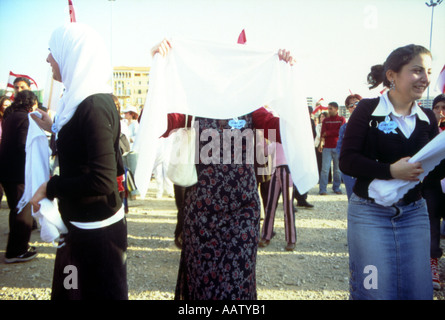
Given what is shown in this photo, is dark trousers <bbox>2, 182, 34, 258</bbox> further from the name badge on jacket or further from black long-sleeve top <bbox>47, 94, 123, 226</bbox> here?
the name badge on jacket

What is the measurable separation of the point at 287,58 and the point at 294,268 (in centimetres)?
262

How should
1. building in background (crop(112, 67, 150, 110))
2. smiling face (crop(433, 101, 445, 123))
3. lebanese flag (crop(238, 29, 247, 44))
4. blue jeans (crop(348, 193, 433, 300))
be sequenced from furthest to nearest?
building in background (crop(112, 67, 150, 110))
smiling face (crop(433, 101, 445, 123))
lebanese flag (crop(238, 29, 247, 44))
blue jeans (crop(348, 193, 433, 300))

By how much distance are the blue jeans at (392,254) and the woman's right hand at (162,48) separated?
164 cm

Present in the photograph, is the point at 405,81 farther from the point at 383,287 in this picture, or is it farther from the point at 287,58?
the point at 383,287

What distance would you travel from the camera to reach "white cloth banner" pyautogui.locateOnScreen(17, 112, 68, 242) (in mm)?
1696

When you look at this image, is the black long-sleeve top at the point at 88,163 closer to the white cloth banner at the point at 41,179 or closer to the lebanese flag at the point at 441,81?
the white cloth banner at the point at 41,179

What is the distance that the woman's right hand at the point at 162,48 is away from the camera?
2.14 m

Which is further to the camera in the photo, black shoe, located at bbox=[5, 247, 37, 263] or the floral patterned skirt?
black shoe, located at bbox=[5, 247, 37, 263]

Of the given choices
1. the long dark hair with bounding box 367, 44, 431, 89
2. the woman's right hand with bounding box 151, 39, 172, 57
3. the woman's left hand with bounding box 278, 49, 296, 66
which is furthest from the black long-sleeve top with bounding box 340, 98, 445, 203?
the woman's right hand with bounding box 151, 39, 172, 57

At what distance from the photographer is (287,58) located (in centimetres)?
224

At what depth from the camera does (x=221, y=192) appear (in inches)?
82.6

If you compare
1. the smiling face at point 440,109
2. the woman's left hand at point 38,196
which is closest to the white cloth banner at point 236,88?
the woman's left hand at point 38,196

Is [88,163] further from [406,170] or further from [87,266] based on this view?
[406,170]

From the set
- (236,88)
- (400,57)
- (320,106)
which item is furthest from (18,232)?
(320,106)
